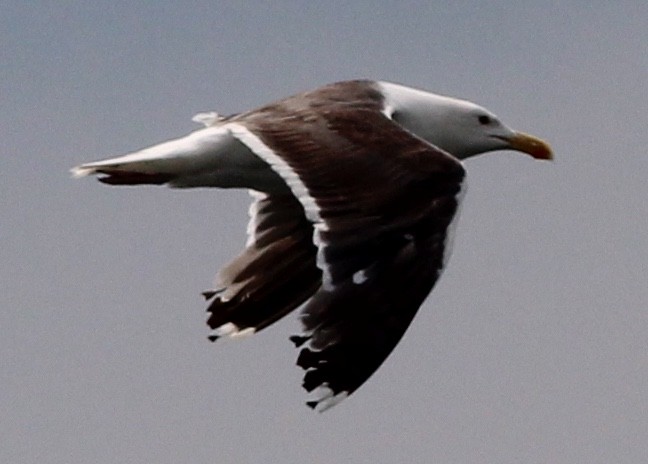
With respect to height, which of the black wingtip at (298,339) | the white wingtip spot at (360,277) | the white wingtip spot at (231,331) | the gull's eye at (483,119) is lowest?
the white wingtip spot at (231,331)

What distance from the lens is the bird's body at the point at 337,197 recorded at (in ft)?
56.3

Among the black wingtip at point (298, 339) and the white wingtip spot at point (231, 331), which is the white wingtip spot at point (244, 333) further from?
the black wingtip at point (298, 339)

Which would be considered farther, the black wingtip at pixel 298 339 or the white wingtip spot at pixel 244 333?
the white wingtip spot at pixel 244 333

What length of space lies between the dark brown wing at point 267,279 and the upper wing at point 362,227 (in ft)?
6.22

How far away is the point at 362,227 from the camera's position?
1767cm

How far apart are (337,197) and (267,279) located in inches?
116

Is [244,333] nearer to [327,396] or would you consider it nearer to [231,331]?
[231,331]

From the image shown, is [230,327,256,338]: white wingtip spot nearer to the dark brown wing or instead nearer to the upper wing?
the dark brown wing

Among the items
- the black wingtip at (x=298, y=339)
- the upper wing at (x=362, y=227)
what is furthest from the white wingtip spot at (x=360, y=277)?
the black wingtip at (x=298, y=339)

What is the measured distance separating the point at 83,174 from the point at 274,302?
1.91 m

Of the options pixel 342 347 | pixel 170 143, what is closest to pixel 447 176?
pixel 342 347

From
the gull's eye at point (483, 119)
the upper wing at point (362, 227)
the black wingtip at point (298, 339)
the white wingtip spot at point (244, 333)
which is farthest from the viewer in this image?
the gull's eye at point (483, 119)

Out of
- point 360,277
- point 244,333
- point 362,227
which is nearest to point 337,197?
point 362,227

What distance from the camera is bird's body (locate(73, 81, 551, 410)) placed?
1716cm
